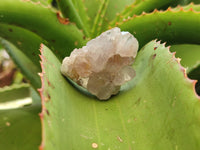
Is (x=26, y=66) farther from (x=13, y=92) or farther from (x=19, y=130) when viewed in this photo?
(x=13, y=92)

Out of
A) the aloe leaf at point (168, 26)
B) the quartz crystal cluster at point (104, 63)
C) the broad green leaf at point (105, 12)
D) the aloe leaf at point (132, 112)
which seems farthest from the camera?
the broad green leaf at point (105, 12)

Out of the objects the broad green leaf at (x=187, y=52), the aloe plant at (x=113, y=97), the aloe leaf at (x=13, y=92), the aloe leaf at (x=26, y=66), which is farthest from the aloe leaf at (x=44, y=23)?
the aloe leaf at (x=13, y=92)

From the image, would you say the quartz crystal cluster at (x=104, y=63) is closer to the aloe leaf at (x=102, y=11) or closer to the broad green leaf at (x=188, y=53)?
the broad green leaf at (x=188, y=53)

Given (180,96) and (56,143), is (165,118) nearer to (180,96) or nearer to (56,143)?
(180,96)

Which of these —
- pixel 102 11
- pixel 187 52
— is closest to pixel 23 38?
pixel 102 11

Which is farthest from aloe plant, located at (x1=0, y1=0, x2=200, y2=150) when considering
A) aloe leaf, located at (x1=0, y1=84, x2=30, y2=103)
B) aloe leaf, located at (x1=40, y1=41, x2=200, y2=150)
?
aloe leaf, located at (x1=0, y1=84, x2=30, y2=103)

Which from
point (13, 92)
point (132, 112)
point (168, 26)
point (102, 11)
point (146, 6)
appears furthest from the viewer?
point (13, 92)

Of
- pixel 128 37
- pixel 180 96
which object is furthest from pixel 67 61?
pixel 180 96
